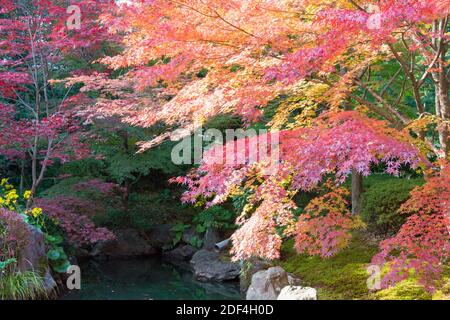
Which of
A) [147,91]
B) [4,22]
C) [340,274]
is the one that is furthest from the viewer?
[147,91]

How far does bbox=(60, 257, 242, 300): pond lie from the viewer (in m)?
8.17

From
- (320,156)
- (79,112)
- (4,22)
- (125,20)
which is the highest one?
(4,22)

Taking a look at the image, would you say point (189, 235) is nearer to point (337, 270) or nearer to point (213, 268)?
point (213, 268)

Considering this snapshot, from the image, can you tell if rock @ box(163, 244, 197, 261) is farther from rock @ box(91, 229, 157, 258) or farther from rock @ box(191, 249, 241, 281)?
rock @ box(191, 249, 241, 281)

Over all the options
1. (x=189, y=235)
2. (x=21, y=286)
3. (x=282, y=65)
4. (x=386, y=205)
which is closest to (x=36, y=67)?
(x=21, y=286)

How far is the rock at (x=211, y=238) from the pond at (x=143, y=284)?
0.77m

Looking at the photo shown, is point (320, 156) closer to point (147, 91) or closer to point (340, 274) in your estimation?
point (340, 274)

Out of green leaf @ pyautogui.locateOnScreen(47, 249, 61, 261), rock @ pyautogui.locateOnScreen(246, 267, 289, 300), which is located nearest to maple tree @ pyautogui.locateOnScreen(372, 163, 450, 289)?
rock @ pyautogui.locateOnScreen(246, 267, 289, 300)

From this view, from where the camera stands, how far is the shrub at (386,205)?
26.7 feet

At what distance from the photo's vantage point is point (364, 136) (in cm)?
→ 439

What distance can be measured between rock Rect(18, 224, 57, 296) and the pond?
72 centimetres
